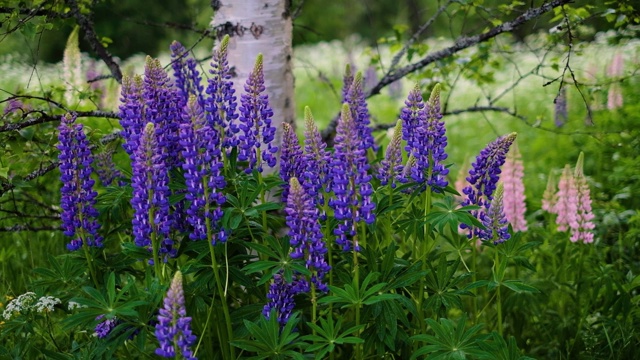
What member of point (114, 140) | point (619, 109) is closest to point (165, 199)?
point (114, 140)

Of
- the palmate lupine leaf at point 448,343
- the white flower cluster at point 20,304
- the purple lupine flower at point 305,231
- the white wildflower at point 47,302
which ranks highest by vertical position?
the purple lupine flower at point 305,231

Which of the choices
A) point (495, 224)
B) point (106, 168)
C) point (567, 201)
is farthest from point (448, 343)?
point (567, 201)

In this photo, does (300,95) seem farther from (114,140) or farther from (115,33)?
(115,33)

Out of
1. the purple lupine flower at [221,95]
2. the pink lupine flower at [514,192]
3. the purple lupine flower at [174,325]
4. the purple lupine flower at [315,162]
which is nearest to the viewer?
the purple lupine flower at [174,325]

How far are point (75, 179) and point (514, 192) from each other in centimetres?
288

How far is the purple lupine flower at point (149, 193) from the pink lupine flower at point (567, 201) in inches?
96.9

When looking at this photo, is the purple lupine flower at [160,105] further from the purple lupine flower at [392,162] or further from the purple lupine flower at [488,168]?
the purple lupine flower at [488,168]

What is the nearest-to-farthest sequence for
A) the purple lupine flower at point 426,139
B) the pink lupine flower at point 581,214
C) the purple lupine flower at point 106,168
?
the purple lupine flower at point 426,139 → the purple lupine flower at point 106,168 → the pink lupine flower at point 581,214

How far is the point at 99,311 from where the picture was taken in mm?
2531

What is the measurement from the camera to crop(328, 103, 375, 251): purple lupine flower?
2627mm

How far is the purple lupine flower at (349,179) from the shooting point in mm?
2627

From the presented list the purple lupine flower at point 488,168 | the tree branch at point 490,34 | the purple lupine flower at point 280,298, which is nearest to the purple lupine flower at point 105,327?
the purple lupine flower at point 280,298

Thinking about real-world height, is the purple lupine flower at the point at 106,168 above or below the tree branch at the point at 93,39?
below

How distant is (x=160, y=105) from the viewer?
112 inches
